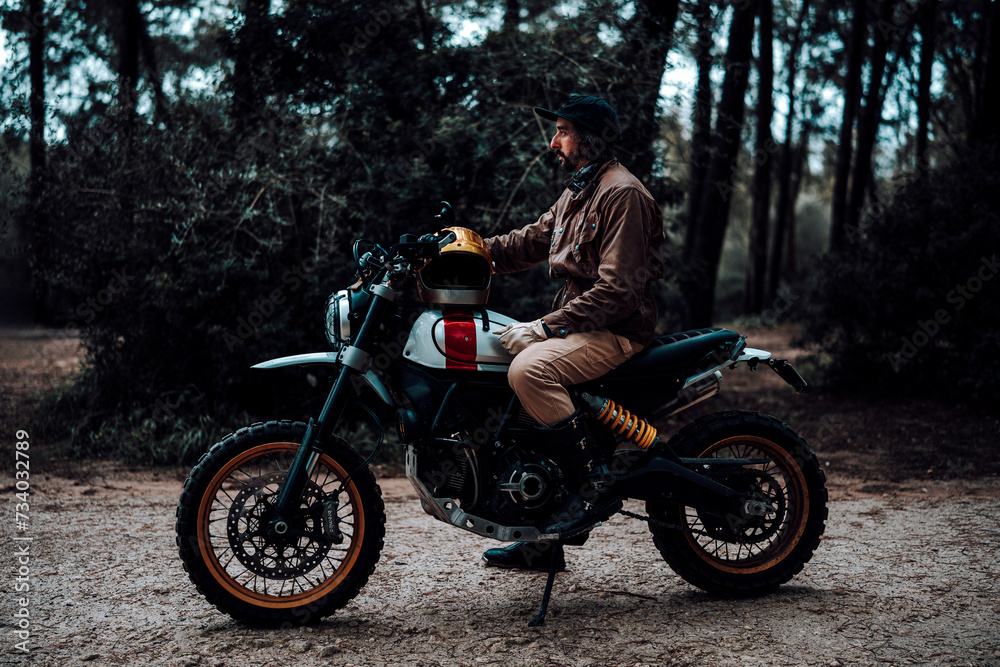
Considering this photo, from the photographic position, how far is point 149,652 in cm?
317

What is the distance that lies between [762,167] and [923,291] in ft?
42.6

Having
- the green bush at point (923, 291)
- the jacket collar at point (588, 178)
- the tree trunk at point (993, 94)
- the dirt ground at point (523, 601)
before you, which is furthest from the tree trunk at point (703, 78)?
the jacket collar at point (588, 178)

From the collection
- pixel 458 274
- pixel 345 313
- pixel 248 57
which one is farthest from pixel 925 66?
pixel 345 313

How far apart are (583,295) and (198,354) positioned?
16.7ft

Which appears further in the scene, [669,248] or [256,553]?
[669,248]

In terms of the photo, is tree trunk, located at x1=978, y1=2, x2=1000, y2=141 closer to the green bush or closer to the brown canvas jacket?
the green bush

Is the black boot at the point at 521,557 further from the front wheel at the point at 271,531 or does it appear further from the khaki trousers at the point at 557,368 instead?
the khaki trousers at the point at 557,368

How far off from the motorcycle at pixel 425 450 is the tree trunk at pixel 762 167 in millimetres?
12049

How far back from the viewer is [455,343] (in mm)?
3508

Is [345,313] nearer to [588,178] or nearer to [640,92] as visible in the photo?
[588,178]

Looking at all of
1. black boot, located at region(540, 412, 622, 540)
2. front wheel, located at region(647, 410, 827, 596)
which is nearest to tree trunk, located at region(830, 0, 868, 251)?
front wheel, located at region(647, 410, 827, 596)

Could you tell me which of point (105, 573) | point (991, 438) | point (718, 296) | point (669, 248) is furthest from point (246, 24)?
point (718, 296)

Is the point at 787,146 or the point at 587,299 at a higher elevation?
the point at 787,146

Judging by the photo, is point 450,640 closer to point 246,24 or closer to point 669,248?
point 669,248
